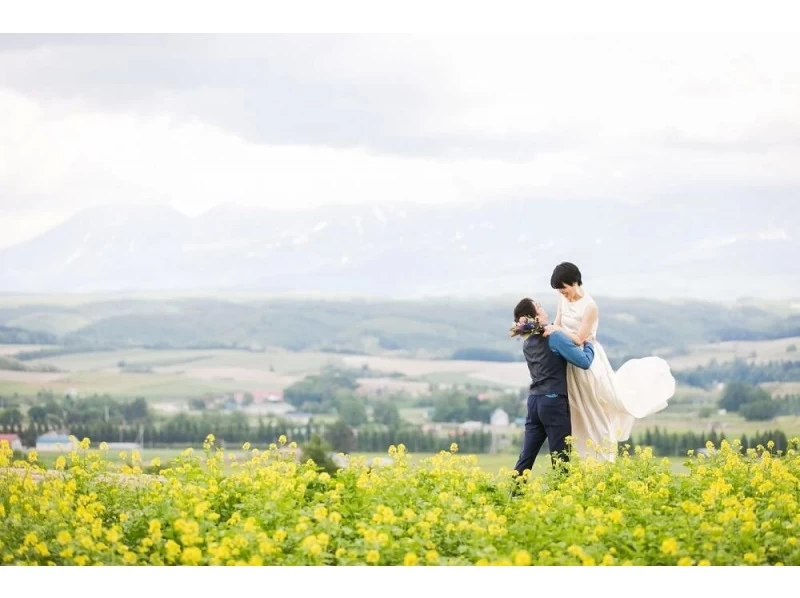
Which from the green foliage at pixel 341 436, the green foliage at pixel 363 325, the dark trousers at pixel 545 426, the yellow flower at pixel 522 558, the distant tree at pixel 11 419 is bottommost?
the green foliage at pixel 341 436

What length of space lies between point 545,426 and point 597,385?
1.23ft

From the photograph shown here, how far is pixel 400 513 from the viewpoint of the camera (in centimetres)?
492

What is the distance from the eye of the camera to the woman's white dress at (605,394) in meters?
5.65

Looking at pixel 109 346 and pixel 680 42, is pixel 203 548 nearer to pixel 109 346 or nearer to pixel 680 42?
pixel 680 42

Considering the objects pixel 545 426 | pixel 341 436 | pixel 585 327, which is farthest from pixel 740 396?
pixel 585 327

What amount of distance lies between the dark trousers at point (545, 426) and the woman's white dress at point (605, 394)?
12cm

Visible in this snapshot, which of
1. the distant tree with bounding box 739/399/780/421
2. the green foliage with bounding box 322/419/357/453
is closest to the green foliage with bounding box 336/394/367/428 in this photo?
the green foliage with bounding box 322/419/357/453

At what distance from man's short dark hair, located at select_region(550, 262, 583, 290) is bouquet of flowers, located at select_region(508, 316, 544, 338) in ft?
0.73

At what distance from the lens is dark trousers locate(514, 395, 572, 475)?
5.55 meters

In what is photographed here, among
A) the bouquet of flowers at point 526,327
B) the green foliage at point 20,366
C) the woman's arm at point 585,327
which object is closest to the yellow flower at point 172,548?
the bouquet of flowers at point 526,327

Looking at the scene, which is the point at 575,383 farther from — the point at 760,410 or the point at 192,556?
the point at 760,410

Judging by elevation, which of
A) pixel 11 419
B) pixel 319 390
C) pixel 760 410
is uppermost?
pixel 319 390

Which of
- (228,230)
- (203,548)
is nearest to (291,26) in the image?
(203,548)

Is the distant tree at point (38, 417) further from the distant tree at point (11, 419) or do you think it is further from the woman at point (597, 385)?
the woman at point (597, 385)
